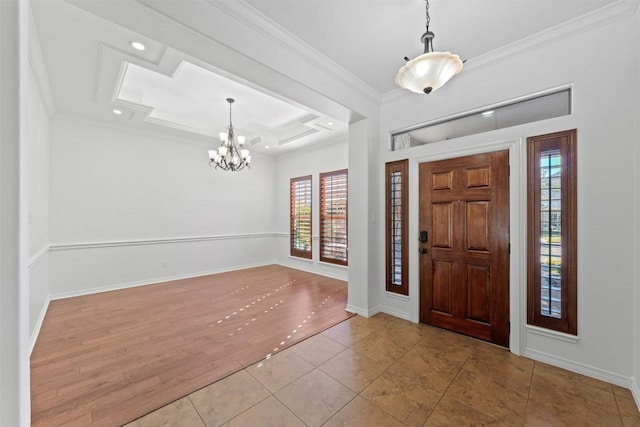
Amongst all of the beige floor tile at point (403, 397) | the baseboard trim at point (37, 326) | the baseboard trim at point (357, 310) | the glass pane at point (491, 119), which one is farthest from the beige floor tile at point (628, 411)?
the baseboard trim at point (37, 326)

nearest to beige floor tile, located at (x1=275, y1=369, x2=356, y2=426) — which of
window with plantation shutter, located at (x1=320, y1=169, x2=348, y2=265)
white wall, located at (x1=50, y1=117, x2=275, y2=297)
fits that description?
window with plantation shutter, located at (x1=320, y1=169, x2=348, y2=265)

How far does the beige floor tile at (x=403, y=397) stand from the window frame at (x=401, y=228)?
1.39 metres

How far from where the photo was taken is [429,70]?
6.23 feet

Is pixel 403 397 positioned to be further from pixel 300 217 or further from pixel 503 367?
pixel 300 217

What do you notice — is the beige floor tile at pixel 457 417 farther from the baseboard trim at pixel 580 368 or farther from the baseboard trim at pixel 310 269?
the baseboard trim at pixel 310 269

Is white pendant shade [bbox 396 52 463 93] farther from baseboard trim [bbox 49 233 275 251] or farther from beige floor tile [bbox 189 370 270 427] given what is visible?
baseboard trim [bbox 49 233 275 251]

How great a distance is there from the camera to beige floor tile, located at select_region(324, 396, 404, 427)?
5.48 ft

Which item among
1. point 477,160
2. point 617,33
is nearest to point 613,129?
point 617,33

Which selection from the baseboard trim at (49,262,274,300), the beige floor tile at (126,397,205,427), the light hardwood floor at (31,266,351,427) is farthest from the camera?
the baseboard trim at (49,262,274,300)

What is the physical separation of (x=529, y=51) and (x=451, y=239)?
2036mm

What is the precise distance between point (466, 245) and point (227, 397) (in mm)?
2762

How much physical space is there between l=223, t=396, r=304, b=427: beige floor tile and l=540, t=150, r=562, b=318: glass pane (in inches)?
97.5
